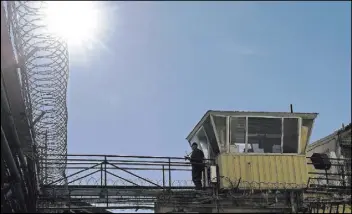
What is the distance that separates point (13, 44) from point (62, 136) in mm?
3685

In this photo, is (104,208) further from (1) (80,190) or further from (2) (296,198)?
(2) (296,198)

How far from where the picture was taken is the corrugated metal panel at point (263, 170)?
1454cm

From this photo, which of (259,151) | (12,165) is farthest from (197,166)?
(12,165)

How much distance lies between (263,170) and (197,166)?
1.82 meters

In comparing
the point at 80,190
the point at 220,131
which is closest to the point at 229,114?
the point at 220,131

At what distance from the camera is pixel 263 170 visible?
1480cm

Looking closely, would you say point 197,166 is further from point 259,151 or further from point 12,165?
point 12,165

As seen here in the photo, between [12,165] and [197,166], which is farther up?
[197,166]

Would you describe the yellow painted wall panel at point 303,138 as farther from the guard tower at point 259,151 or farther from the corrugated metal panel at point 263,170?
the corrugated metal panel at point 263,170

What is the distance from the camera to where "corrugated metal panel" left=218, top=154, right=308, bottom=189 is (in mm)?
14539

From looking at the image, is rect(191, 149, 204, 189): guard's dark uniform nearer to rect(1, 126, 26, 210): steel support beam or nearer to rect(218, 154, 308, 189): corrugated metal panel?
rect(218, 154, 308, 189): corrugated metal panel

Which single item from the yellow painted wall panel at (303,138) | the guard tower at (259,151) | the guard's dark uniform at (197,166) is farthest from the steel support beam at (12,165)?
the yellow painted wall panel at (303,138)

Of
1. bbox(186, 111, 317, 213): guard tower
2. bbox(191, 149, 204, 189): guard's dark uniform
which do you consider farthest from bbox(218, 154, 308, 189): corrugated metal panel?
bbox(191, 149, 204, 189): guard's dark uniform

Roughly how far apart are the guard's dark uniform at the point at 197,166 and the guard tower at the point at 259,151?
289mm
